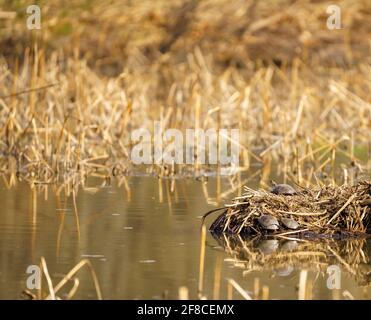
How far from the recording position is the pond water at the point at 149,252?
5488mm

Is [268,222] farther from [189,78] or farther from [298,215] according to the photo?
[189,78]

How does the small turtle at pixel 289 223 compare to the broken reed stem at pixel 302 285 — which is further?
the small turtle at pixel 289 223

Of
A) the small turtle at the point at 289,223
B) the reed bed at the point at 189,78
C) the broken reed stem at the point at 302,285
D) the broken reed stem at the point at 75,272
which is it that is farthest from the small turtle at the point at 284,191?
the reed bed at the point at 189,78

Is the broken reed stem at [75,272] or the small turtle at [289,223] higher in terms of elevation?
the small turtle at [289,223]

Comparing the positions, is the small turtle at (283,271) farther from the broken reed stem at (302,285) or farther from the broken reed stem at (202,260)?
the broken reed stem at (202,260)

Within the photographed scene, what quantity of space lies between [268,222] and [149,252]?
0.90m

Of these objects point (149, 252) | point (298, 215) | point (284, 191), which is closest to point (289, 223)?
point (298, 215)

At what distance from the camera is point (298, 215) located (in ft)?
23.4

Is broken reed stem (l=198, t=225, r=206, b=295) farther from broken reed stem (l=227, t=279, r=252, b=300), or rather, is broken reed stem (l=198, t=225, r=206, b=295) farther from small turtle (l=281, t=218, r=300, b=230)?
small turtle (l=281, t=218, r=300, b=230)

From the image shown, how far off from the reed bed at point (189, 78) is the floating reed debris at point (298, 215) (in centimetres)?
308

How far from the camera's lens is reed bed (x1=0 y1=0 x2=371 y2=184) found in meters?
11.1

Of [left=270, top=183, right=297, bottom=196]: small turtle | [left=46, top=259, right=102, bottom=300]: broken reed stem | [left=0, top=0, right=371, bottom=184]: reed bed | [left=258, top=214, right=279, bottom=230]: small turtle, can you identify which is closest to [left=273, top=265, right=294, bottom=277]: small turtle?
[left=258, top=214, right=279, bottom=230]: small turtle
